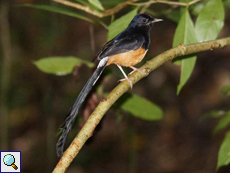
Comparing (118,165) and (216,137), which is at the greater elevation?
(216,137)

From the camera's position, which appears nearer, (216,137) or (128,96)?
(128,96)

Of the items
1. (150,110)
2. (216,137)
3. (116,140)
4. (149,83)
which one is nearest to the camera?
(150,110)

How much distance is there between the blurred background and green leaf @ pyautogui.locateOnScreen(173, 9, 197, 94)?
365 cm

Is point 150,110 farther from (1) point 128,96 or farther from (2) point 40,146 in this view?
(2) point 40,146

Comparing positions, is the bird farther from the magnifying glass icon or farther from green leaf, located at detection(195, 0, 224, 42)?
the magnifying glass icon

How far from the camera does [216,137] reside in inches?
231

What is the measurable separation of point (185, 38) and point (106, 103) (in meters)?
0.75

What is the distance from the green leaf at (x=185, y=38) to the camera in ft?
6.93

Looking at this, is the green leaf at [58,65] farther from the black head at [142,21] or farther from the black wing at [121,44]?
the black head at [142,21]

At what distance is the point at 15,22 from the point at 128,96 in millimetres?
5115

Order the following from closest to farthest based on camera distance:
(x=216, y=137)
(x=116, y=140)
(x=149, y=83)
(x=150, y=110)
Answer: (x=150, y=110)
(x=216, y=137)
(x=116, y=140)
(x=149, y=83)

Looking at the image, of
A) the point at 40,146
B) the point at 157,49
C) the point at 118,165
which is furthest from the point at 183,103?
the point at 40,146

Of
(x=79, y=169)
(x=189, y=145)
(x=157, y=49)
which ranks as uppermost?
(x=157, y=49)

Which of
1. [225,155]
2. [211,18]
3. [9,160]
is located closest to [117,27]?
[211,18]
